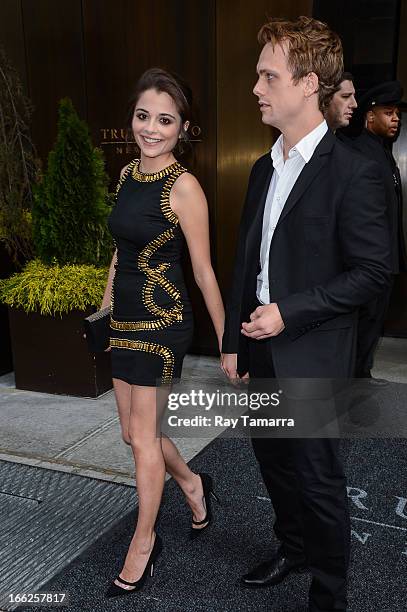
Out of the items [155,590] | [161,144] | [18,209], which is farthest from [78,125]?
[155,590]

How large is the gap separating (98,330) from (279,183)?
107 cm

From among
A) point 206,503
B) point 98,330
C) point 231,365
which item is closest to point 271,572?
point 206,503

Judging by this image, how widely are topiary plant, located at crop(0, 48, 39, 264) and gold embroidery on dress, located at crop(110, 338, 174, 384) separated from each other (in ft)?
9.77

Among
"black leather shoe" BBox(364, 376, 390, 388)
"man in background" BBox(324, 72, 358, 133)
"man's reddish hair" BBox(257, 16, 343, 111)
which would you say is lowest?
"black leather shoe" BBox(364, 376, 390, 388)

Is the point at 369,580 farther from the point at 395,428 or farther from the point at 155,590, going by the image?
the point at 395,428

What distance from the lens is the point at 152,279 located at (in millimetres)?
2639

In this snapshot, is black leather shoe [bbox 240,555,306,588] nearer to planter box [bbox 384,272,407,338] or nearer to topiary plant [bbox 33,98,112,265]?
topiary plant [bbox 33,98,112,265]

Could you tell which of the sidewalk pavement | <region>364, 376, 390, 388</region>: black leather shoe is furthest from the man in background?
the sidewalk pavement

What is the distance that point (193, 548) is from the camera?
10.1 feet

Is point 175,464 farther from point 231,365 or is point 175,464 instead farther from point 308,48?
point 308,48

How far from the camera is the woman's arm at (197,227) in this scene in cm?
260

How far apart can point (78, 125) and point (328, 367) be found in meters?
3.29

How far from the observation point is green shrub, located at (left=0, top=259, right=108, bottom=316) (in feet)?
16.2

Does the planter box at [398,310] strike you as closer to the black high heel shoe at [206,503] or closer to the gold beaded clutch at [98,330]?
the black high heel shoe at [206,503]
